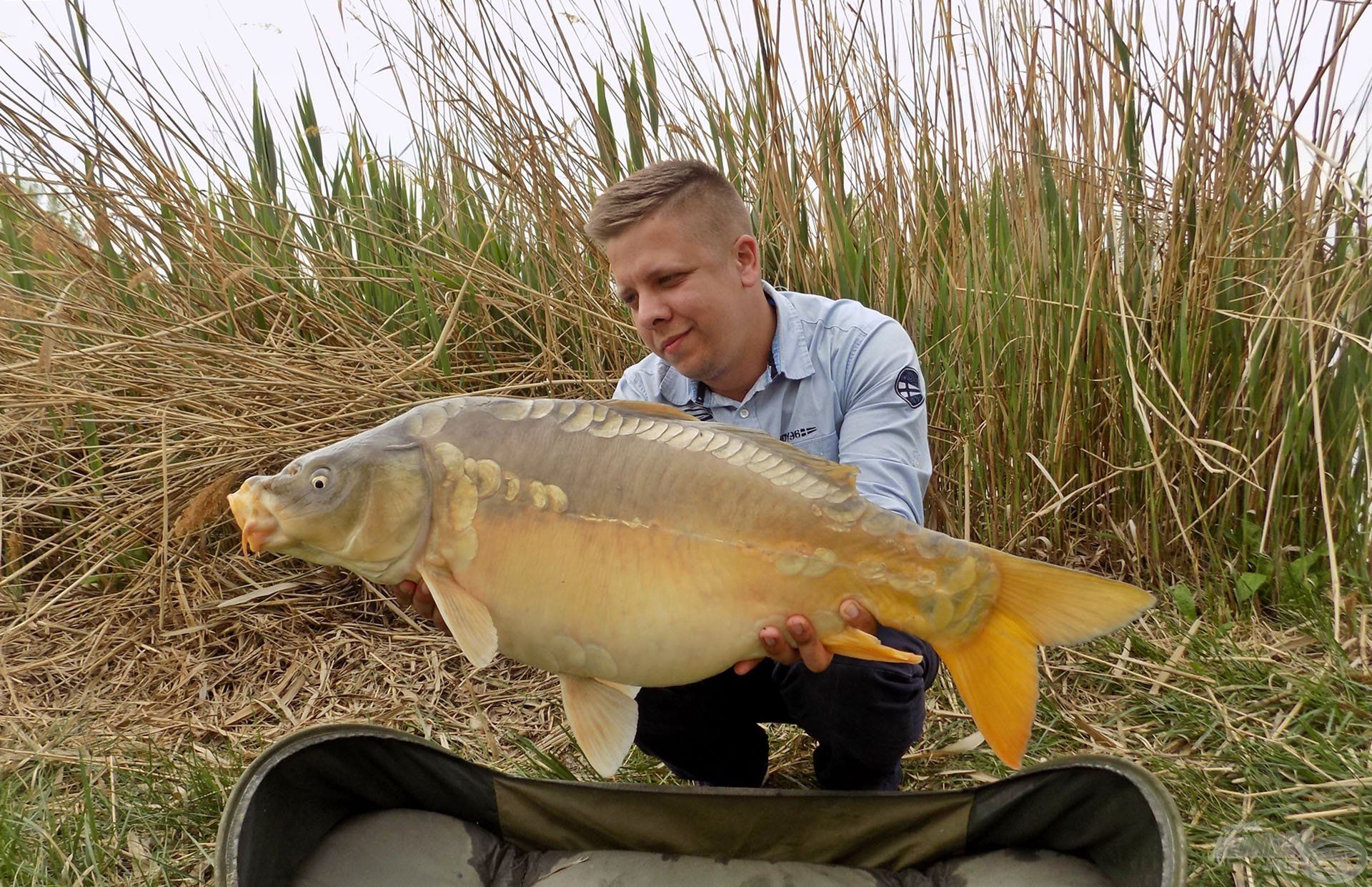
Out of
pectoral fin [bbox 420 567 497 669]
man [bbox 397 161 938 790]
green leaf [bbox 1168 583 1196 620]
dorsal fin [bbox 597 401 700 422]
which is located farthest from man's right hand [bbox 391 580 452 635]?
green leaf [bbox 1168 583 1196 620]

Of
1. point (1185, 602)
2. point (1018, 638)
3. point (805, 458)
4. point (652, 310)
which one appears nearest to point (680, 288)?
point (652, 310)

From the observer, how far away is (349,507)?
3.33 ft

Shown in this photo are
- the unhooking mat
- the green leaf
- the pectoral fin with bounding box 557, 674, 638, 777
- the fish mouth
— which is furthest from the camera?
the green leaf

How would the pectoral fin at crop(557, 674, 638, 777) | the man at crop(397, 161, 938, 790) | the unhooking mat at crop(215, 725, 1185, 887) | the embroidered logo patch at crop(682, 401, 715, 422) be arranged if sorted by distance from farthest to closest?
the embroidered logo patch at crop(682, 401, 715, 422) → the man at crop(397, 161, 938, 790) → the unhooking mat at crop(215, 725, 1185, 887) → the pectoral fin at crop(557, 674, 638, 777)

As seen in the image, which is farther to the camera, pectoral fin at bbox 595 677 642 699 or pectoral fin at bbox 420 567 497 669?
pectoral fin at bbox 595 677 642 699

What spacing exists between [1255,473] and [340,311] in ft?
5.76

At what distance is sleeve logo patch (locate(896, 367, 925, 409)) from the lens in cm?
146

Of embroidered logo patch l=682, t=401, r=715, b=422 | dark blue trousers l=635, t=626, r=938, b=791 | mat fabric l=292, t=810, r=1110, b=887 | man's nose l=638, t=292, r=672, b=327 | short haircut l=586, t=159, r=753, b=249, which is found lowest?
mat fabric l=292, t=810, r=1110, b=887

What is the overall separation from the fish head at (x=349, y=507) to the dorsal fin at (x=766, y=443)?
0.21m

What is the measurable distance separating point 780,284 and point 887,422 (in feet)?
2.21

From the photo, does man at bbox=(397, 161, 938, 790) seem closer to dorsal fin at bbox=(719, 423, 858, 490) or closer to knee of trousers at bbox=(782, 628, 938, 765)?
knee of trousers at bbox=(782, 628, 938, 765)

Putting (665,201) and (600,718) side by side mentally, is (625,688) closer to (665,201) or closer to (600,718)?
(600,718)

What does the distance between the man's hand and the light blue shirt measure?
33cm

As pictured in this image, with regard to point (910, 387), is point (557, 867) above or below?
below
